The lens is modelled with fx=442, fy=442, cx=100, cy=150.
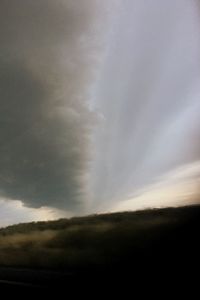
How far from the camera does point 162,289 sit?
6.50m

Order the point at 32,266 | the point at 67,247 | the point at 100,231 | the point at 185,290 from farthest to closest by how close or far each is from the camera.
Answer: the point at 32,266, the point at 67,247, the point at 100,231, the point at 185,290

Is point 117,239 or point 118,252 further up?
point 117,239

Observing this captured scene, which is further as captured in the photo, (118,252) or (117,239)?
(117,239)

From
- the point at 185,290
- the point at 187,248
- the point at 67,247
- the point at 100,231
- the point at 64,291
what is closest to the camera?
the point at 185,290

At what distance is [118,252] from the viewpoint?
9.94 meters

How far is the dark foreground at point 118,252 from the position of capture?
25.6 feet

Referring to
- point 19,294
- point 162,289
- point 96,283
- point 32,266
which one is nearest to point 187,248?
point 96,283

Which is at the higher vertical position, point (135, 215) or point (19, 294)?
point (135, 215)

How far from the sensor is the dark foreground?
7.81 m

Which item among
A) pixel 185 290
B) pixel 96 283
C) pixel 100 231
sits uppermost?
pixel 100 231

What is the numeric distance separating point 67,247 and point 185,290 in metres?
5.63

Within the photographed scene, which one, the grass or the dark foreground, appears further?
the grass

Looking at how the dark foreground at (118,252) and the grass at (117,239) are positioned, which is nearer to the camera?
the dark foreground at (118,252)

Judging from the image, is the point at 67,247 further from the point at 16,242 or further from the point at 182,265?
the point at 182,265
